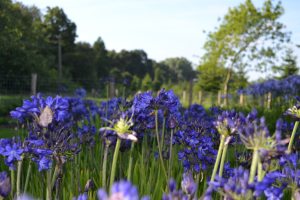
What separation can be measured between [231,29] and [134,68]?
46.1 meters

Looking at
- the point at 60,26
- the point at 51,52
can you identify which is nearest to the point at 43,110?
the point at 51,52

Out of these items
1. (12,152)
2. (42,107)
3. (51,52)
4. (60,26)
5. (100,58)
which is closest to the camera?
(12,152)

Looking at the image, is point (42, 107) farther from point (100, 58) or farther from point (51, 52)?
point (100, 58)

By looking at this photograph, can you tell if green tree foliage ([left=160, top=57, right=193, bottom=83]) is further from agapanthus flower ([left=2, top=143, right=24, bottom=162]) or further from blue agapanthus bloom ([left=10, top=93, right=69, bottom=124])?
agapanthus flower ([left=2, top=143, right=24, bottom=162])

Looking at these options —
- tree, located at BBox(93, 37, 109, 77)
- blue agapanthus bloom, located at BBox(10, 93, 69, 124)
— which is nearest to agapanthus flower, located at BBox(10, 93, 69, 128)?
blue agapanthus bloom, located at BBox(10, 93, 69, 124)

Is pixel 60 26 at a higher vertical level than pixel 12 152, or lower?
higher

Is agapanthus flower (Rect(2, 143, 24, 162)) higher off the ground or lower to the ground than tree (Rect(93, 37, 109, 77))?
lower

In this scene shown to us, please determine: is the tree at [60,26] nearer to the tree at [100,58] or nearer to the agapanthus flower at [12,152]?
the tree at [100,58]

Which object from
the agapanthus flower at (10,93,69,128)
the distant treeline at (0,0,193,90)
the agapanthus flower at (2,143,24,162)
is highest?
the distant treeline at (0,0,193,90)

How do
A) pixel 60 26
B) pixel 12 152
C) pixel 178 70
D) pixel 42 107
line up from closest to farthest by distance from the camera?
pixel 12 152, pixel 42 107, pixel 60 26, pixel 178 70

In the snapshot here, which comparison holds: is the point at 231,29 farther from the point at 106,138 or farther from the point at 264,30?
the point at 106,138

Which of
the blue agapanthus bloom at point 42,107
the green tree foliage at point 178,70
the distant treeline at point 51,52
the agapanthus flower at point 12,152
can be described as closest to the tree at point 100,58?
the distant treeline at point 51,52

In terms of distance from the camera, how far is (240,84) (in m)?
27.5

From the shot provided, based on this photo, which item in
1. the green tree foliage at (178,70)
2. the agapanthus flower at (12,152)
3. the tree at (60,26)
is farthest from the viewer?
the green tree foliage at (178,70)
